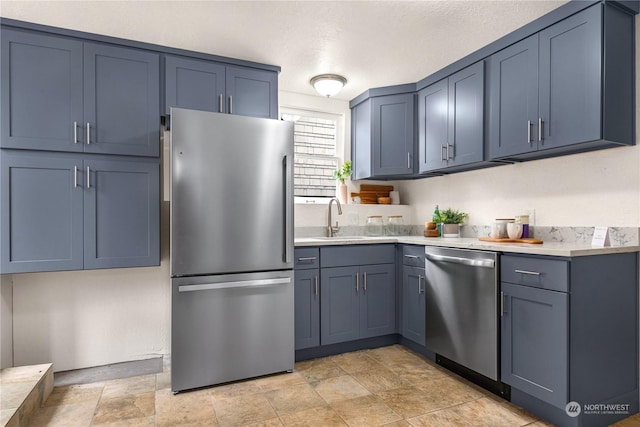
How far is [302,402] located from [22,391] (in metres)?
1.60

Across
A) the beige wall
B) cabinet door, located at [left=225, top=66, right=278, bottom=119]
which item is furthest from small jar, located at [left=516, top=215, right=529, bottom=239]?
the beige wall

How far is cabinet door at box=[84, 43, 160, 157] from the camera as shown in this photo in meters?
2.55

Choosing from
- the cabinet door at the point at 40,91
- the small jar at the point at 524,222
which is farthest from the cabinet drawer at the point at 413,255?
the cabinet door at the point at 40,91

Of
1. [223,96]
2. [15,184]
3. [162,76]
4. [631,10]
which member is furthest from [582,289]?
[15,184]

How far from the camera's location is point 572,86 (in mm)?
2189

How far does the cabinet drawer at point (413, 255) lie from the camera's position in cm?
296

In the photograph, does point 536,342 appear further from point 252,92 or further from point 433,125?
point 252,92

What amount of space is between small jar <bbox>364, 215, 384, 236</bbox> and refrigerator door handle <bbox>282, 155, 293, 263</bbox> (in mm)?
1398

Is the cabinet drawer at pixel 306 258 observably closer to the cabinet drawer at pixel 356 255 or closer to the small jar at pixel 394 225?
the cabinet drawer at pixel 356 255

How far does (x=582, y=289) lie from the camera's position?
6.35ft

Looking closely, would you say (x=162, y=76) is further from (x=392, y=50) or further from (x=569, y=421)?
(x=569, y=421)

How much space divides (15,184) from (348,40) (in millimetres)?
2438

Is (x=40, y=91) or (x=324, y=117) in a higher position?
(x=324, y=117)

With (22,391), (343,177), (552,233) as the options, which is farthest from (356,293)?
(22,391)
